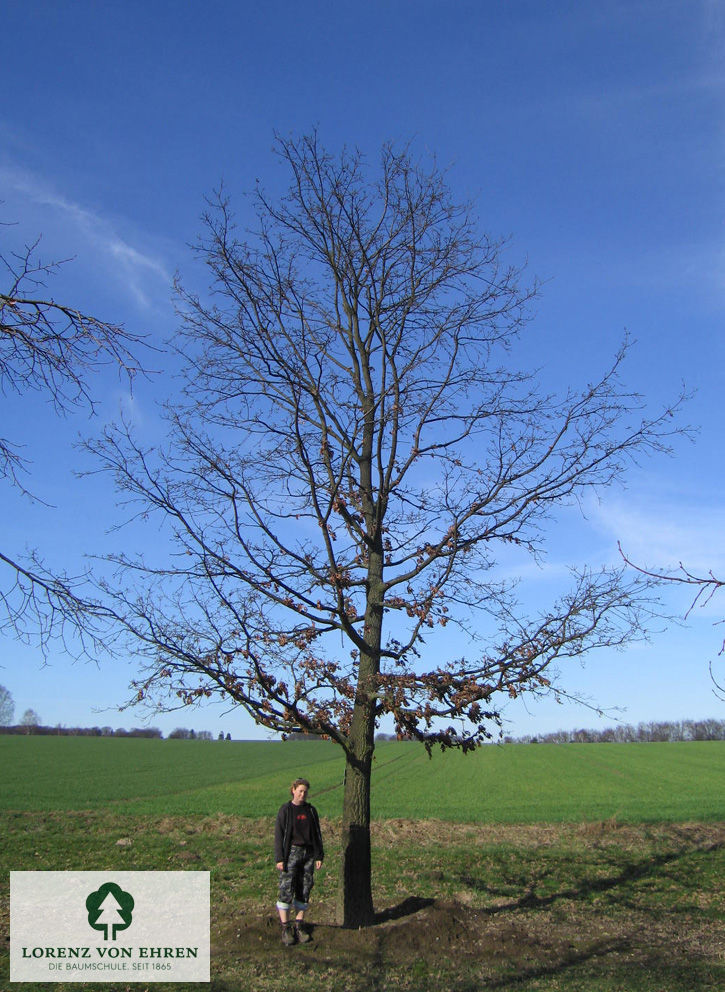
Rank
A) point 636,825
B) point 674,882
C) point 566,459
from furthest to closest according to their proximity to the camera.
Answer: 1. point 636,825
2. point 674,882
3. point 566,459

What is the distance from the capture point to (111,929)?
368 inches

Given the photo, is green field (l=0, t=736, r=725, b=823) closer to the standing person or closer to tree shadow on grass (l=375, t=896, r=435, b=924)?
tree shadow on grass (l=375, t=896, r=435, b=924)

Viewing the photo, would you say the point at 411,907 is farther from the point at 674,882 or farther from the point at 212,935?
the point at 674,882

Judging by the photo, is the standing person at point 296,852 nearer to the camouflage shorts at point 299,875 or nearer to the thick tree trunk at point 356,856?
the camouflage shorts at point 299,875

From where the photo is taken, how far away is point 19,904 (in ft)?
36.0

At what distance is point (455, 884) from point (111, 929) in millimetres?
5755

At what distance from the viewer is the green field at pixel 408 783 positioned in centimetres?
2620

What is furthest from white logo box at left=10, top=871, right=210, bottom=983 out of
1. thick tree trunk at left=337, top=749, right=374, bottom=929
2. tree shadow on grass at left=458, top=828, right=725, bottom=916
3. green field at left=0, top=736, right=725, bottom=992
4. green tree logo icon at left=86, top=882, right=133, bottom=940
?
tree shadow on grass at left=458, top=828, right=725, bottom=916

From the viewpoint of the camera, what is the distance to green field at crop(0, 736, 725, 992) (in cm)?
782

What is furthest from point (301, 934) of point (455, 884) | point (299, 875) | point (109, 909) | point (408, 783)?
point (408, 783)

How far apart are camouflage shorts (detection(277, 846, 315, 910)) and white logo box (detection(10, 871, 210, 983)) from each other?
1.07 meters

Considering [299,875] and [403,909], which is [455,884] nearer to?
[403,909]

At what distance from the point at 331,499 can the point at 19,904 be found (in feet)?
24.8

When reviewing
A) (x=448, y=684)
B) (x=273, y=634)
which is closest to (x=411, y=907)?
(x=448, y=684)
